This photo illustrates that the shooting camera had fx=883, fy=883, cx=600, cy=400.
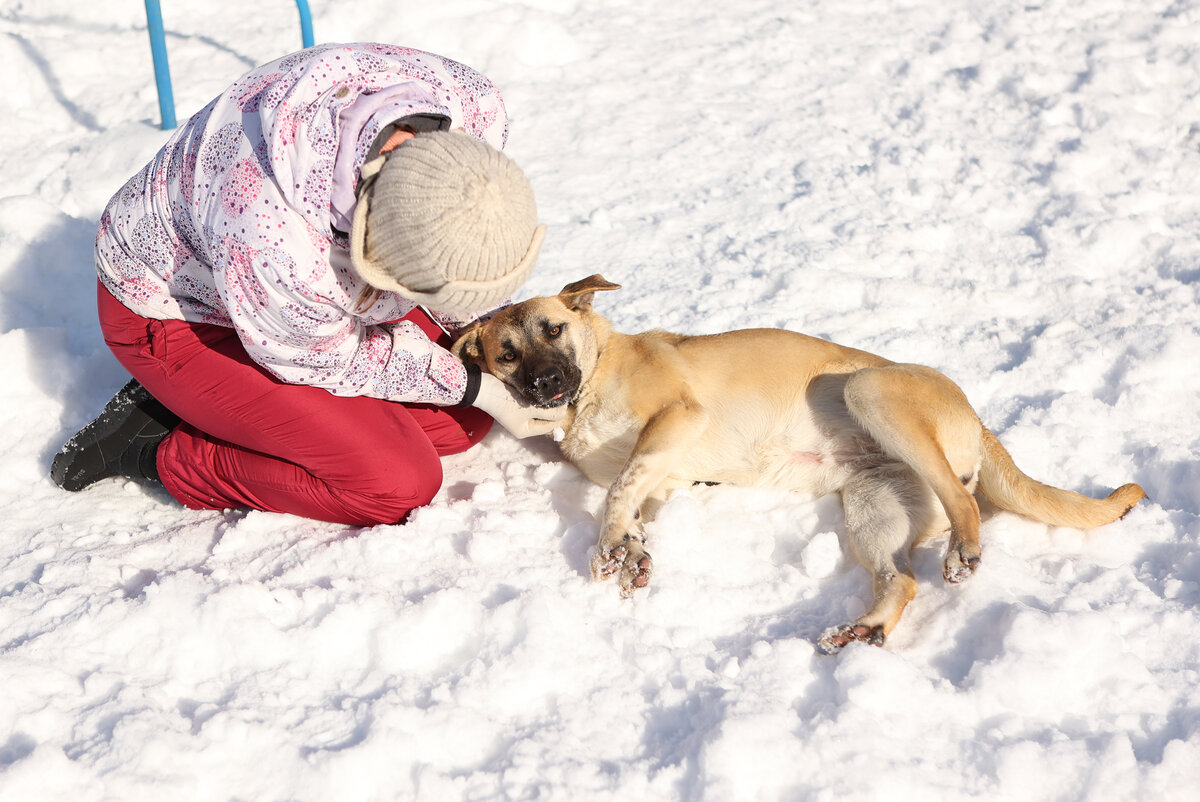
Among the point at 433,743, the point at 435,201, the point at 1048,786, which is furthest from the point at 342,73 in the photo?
the point at 1048,786

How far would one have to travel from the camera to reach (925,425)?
3.26 meters

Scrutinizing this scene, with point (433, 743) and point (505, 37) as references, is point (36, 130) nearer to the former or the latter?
point (505, 37)

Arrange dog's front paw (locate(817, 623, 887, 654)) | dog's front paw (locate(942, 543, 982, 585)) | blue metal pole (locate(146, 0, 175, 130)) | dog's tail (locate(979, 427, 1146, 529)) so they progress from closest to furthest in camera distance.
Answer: dog's front paw (locate(817, 623, 887, 654)) < dog's front paw (locate(942, 543, 982, 585)) < dog's tail (locate(979, 427, 1146, 529)) < blue metal pole (locate(146, 0, 175, 130))

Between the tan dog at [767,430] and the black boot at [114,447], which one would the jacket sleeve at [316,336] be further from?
the black boot at [114,447]

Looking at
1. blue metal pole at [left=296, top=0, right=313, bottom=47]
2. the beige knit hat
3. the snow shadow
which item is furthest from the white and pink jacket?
blue metal pole at [left=296, top=0, right=313, bottom=47]

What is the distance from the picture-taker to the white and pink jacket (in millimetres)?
2516

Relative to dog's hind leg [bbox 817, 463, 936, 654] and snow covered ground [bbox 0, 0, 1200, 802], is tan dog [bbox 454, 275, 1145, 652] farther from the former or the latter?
snow covered ground [bbox 0, 0, 1200, 802]

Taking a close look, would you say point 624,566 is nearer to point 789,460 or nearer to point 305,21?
point 789,460

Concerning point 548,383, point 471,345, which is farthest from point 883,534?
point 471,345

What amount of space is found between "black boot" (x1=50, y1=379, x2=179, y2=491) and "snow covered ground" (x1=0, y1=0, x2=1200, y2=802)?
99mm

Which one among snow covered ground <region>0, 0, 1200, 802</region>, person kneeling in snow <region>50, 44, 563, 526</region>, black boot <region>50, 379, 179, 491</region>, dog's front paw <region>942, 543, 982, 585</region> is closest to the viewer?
snow covered ground <region>0, 0, 1200, 802</region>

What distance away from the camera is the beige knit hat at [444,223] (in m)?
2.29

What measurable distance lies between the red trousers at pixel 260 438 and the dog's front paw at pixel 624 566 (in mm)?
822

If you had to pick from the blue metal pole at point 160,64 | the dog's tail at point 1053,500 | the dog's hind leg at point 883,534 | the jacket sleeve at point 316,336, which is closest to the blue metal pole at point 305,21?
the blue metal pole at point 160,64
